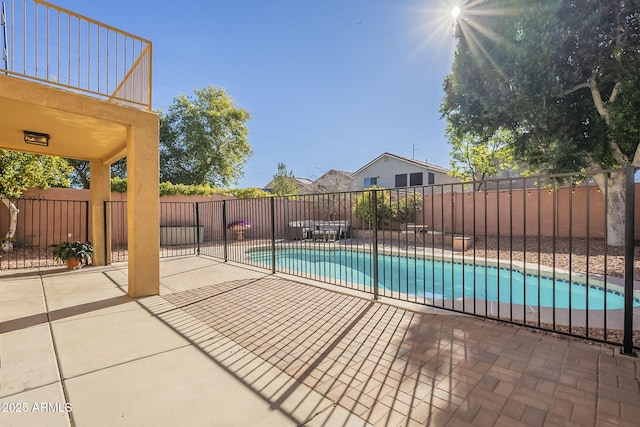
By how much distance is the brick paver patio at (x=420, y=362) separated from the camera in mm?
1850

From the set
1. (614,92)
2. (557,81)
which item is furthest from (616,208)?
(557,81)

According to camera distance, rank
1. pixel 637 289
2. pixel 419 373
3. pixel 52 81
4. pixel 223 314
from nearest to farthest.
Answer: pixel 419 373 < pixel 223 314 < pixel 52 81 < pixel 637 289

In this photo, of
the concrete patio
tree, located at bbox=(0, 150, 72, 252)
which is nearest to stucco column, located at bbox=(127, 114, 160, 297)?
the concrete patio

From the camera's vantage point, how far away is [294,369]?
237cm

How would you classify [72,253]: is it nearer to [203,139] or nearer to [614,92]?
[614,92]

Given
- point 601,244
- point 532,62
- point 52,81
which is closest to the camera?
point 52,81

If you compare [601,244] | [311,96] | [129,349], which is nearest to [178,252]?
[129,349]

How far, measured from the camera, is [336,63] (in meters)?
13.5

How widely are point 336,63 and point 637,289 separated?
41.7 ft

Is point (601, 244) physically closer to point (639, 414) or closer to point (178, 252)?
point (639, 414)

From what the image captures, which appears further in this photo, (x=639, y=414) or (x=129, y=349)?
(x=129, y=349)

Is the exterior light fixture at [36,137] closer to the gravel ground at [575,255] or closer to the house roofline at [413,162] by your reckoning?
the gravel ground at [575,255]

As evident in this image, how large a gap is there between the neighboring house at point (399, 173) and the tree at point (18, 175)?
18215mm

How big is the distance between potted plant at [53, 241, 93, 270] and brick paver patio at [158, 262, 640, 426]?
3.99 meters
